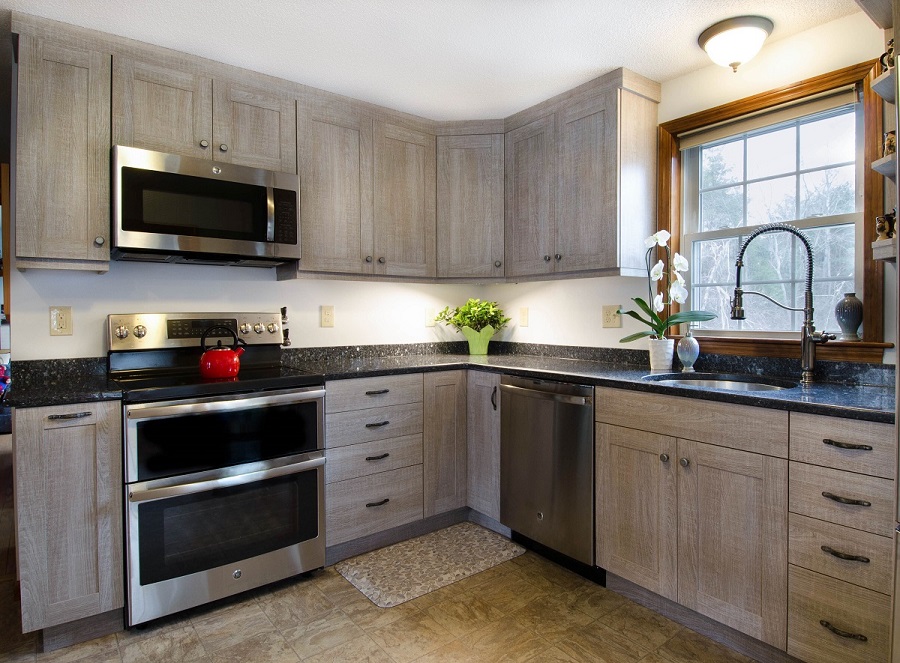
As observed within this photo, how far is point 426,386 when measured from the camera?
9.15 feet

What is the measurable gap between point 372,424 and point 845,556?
1.87 m

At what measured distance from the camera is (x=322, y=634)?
6.49 feet

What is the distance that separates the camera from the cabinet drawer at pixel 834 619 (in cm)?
150

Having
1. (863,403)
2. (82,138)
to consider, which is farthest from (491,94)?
(863,403)

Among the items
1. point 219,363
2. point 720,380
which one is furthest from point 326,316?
point 720,380

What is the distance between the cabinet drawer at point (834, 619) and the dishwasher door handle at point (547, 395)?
36.3 inches

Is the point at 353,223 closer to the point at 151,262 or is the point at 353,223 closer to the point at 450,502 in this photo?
the point at 151,262

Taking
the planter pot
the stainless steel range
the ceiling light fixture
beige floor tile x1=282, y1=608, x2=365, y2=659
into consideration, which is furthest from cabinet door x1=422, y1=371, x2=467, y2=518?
the ceiling light fixture

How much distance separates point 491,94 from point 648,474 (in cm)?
206

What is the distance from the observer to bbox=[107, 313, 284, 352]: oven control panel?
2.37 meters

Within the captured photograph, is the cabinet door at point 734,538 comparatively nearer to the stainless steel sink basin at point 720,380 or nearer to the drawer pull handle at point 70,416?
the stainless steel sink basin at point 720,380

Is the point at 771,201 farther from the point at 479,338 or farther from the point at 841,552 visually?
the point at 479,338

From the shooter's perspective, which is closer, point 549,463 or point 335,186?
point 549,463

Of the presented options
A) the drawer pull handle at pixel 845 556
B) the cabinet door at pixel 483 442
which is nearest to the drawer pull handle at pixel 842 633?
the drawer pull handle at pixel 845 556
